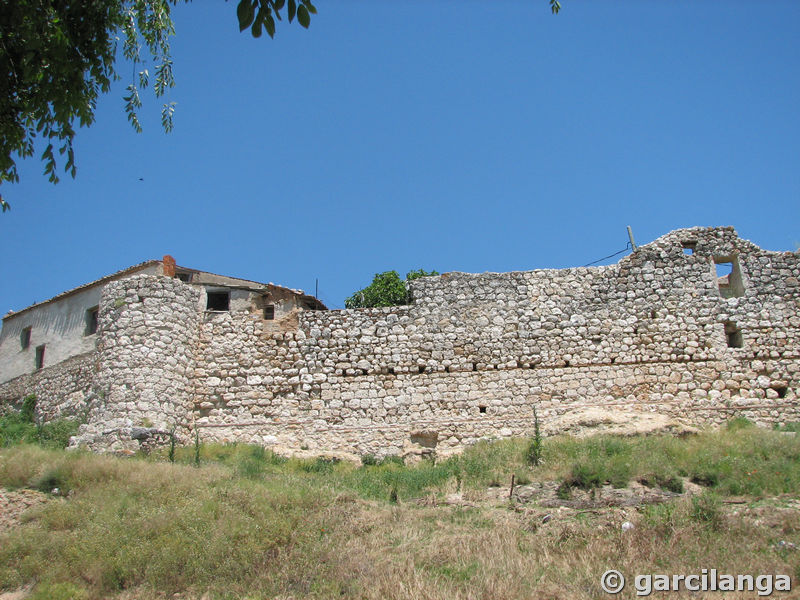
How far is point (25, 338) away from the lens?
66.0 feet

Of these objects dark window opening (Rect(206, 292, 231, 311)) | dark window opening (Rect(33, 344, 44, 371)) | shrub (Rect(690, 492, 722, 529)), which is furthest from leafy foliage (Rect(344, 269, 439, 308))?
shrub (Rect(690, 492, 722, 529))

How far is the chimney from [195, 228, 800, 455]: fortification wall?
236 cm

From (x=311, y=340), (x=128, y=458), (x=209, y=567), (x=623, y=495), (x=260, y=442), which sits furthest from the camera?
(x=311, y=340)

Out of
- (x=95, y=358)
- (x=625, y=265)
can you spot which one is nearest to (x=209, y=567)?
(x=95, y=358)

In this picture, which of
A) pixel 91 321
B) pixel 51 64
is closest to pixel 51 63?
pixel 51 64

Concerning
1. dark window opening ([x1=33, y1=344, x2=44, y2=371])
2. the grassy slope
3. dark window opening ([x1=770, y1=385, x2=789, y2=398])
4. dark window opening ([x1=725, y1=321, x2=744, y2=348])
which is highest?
dark window opening ([x1=33, y1=344, x2=44, y2=371])

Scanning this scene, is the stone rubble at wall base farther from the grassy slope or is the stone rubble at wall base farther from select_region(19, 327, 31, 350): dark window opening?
select_region(19, 327, 31, 350): dark window opening

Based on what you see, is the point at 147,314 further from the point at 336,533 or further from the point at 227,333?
the point at 336,533

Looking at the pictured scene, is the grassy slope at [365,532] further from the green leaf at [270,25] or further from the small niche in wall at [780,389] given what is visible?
the green leaf at [270,25]

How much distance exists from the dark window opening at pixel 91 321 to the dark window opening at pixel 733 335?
51.3ft

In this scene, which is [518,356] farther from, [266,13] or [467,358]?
[266,13]

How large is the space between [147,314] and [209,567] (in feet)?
26.3

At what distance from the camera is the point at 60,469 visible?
39.6ft

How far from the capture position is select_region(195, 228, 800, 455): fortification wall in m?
15.6
